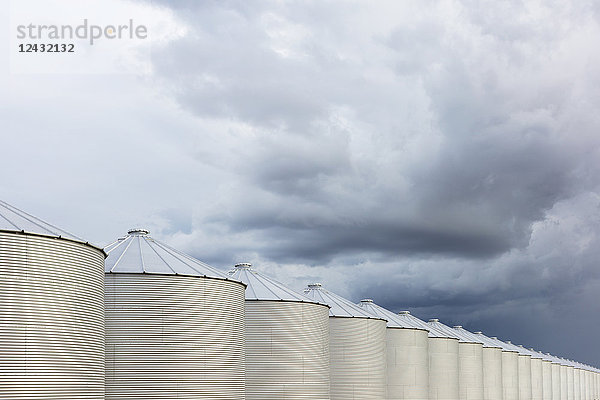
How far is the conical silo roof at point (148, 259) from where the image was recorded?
35.5 meters

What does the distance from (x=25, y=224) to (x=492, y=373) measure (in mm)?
67083

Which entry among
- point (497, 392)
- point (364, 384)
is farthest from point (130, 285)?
point (497, 392)

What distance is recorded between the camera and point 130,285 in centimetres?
3456

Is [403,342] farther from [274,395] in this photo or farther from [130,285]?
[130,285]

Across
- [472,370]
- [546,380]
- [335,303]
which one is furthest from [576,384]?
[335,303]

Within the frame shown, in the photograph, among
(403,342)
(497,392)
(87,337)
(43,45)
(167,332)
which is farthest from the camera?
(497,392)

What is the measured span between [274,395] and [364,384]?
10.7 m

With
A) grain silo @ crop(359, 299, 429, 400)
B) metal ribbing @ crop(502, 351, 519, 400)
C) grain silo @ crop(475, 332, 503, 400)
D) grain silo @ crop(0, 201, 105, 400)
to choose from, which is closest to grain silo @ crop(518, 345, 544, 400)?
metal ribbing @ crop(502, 351, 519, 400)

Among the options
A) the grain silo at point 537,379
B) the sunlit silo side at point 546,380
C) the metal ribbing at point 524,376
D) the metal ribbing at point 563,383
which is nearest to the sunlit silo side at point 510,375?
the metal ribbing at point 524,376

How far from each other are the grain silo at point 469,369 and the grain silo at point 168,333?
4124 cm

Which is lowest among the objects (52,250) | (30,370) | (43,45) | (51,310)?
(30,370)

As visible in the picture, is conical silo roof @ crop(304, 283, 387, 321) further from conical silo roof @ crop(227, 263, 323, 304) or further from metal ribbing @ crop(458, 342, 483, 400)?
metal ribbing @ crop(458, 342, 483, 400)

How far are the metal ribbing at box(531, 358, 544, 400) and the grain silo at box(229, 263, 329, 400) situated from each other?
216ft

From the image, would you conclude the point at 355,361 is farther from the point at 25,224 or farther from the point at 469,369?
the point at 25,224
